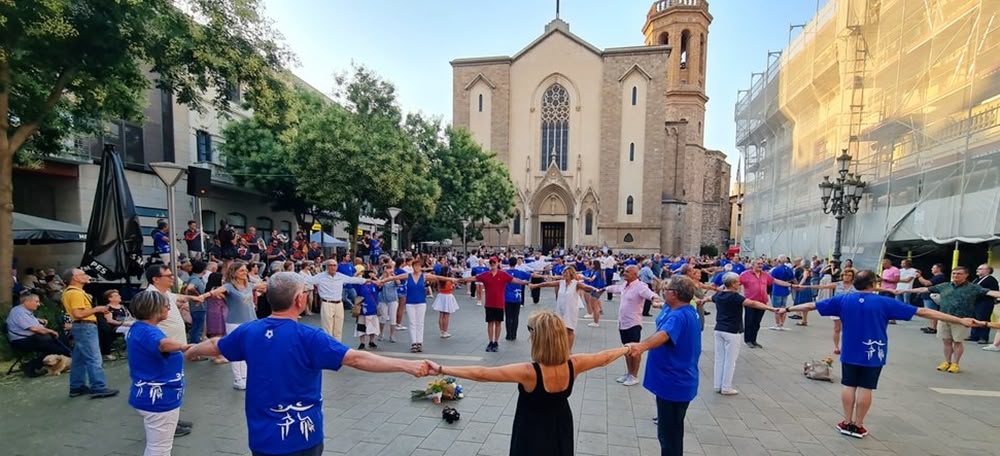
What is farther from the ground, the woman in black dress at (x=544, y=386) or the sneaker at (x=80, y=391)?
the woman in black dress at (x=544, y=386)

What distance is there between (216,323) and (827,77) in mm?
22596

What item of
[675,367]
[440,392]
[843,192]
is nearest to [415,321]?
[440,392]

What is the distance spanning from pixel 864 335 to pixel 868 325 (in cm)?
12

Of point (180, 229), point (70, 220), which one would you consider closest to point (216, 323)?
point (70, 220)

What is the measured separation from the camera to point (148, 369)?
138 inches

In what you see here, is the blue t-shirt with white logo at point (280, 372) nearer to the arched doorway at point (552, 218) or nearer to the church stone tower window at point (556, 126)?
the arched doorway at point (552, 218)

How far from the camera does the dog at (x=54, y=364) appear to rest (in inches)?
269

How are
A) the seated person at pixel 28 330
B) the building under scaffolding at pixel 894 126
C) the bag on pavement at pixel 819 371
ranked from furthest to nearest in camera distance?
the building under scaffolding at pixel 894 126, the bag on pavement at pixel 819 371, the seated person at pixel 28 330

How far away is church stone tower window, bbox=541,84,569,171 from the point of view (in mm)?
39500

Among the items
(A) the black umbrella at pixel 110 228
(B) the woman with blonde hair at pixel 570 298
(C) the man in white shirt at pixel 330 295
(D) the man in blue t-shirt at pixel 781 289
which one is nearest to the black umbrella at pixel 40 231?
(A) the black umbrella at pixel 110 228

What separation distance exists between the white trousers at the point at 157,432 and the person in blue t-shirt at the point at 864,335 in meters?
6.67

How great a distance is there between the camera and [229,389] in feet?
20.6

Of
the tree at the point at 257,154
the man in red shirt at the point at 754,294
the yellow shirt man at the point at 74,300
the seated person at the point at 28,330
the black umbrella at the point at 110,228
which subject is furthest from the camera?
the tree at the point at 257,154

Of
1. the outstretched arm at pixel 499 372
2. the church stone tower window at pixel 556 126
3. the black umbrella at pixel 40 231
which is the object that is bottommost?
the outstretched arm at pixel 499 372
